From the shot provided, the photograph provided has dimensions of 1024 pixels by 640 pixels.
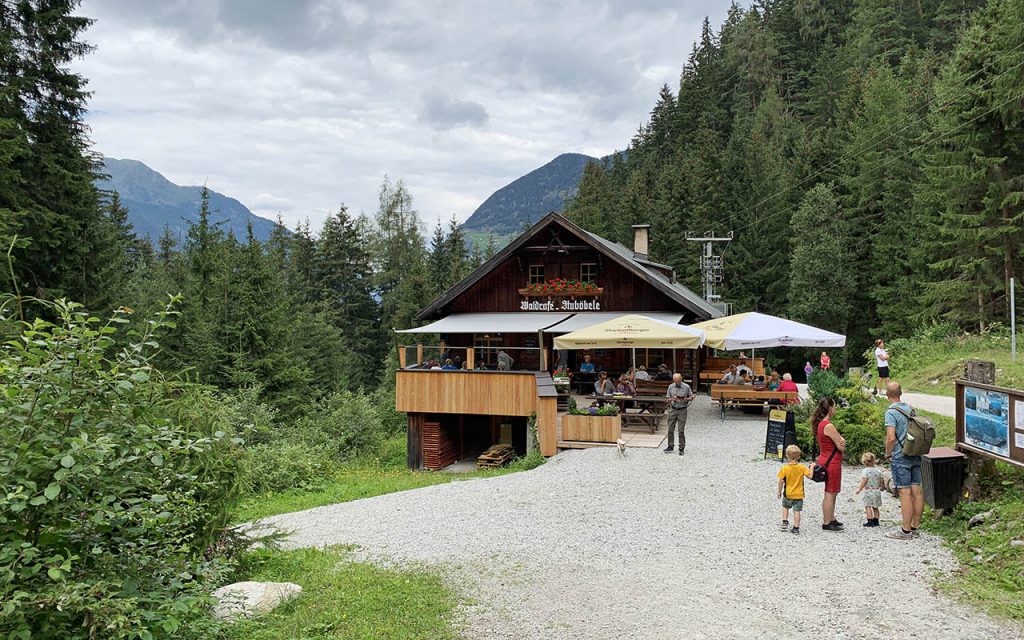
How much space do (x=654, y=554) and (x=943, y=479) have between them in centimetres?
364

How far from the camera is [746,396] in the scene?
1576 centimetres

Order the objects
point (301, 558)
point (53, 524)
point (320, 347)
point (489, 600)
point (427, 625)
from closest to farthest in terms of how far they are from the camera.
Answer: point (53, 524) < point (427, 625) < point (489, 600) < point (301, 558) < point (320, 347)

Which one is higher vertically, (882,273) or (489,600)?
(882,273)

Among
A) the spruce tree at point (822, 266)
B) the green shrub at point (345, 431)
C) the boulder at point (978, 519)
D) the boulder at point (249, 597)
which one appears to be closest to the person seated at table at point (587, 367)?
the green shrub at point (345, 431)

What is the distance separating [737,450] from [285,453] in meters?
9.60

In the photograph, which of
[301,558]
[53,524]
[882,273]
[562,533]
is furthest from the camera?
[882,273]

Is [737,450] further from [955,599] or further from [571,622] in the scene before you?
[571,622]

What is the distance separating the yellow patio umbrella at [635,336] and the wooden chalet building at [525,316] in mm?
3077

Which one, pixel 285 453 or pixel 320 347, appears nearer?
pixel 285 453

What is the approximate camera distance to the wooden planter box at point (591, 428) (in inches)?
533

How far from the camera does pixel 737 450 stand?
1250 cm

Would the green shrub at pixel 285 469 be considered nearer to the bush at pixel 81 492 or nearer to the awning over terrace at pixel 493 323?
the awning over terrace at pixel 493 323

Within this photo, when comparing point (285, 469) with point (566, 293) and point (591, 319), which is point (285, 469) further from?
point (566, 293)

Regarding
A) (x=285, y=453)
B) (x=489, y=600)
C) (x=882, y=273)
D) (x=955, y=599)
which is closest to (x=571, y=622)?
(x=489, y=600)
